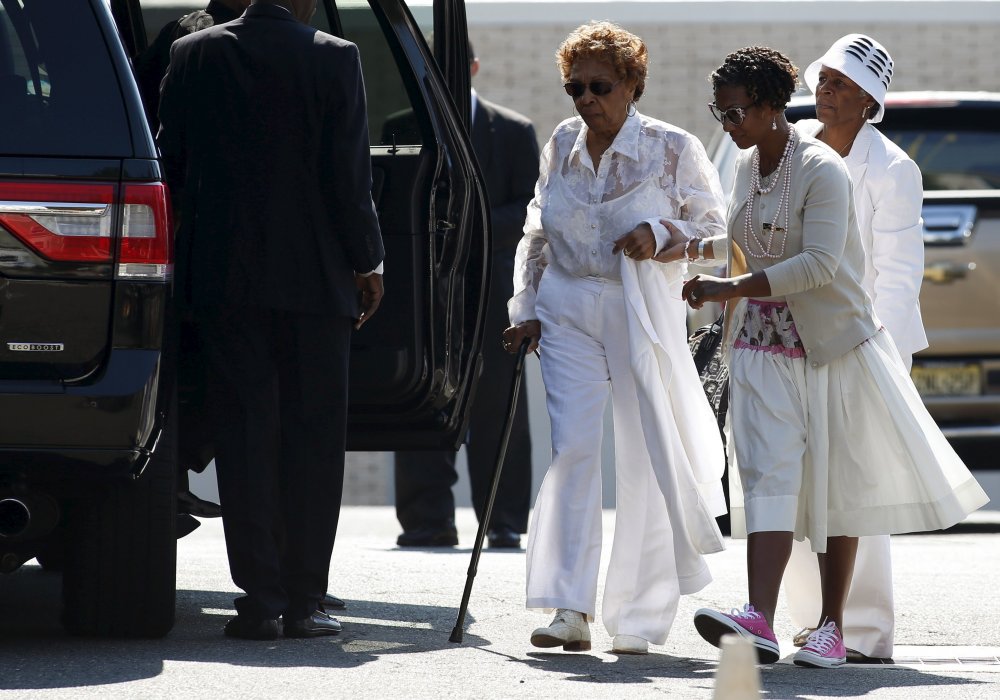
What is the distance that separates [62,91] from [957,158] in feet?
16.3

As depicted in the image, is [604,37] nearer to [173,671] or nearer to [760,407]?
[760,407]

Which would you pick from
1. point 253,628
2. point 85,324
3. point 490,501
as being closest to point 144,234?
point 85,324

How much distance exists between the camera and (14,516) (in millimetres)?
4895

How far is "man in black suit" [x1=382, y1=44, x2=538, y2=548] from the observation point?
8.71 m

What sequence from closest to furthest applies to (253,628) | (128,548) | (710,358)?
(128,548), (253,628), (710,358)

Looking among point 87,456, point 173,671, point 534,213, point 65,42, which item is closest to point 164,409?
point 87,456

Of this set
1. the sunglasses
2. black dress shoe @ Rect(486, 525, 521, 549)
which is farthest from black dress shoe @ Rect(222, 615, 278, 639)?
black dress shoe @ Rect(486, 525, 521, 549)

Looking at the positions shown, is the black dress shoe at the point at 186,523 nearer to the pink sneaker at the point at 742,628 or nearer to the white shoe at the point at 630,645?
the white shoe at the point at 630,645

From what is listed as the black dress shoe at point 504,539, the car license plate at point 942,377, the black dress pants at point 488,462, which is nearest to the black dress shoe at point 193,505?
the black dress shoe at point 504,539

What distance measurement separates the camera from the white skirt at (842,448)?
516 centimetres

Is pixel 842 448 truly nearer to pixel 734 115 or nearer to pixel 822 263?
pixel 822 263

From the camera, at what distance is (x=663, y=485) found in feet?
17.6

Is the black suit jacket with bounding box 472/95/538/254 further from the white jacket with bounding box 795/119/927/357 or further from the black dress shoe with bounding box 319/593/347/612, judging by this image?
the white jacket with bounding box 795/119/927/357

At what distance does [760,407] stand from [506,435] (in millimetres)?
766
